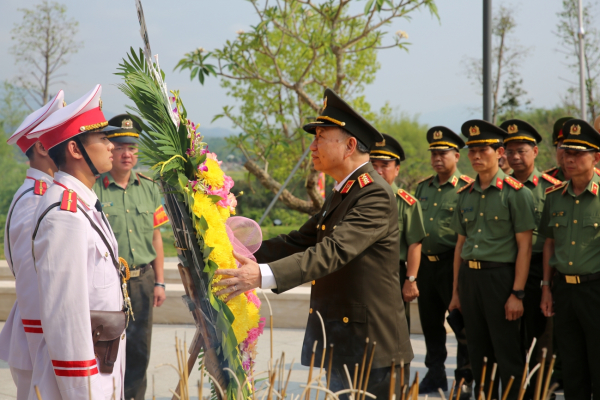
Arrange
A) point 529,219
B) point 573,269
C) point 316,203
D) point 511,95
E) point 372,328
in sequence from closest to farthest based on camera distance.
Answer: point 372,328
point 573,269
point 529,219
point 316,203
point 511,95

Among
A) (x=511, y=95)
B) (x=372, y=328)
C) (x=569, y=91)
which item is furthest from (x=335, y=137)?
(x=511, y=95)

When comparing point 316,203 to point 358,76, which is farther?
point 358,76

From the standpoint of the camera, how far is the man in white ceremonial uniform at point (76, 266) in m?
1.93

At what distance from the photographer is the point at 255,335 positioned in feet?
7.22

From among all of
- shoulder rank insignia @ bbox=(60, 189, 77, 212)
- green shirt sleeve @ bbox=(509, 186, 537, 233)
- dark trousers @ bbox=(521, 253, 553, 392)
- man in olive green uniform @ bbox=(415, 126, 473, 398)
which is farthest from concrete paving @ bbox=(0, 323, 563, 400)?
shoulder rank insignia @ bbox=(60, 189, 77, 212)

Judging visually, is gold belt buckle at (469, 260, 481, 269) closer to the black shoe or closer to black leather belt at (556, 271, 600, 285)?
black leather belt at (556, 271, 600, 285)

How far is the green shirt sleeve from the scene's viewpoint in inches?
162

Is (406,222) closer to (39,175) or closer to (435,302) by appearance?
(435,302)

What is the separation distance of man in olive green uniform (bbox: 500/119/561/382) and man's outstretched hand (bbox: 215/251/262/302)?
321cm

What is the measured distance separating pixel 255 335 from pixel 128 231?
243cm

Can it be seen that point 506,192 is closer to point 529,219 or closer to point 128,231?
point 529,219

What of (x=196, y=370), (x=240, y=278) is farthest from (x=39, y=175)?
(x=196, y=370)

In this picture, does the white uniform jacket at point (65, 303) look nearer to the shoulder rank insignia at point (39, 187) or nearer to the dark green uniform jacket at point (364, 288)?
the shoulder rank insignia at point (39, 187)

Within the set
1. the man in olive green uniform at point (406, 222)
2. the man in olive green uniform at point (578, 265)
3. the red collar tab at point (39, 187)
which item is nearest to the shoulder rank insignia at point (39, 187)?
the red collar tab at point (39, 187)
